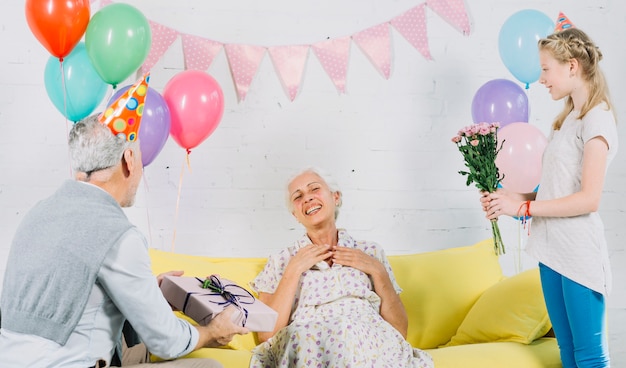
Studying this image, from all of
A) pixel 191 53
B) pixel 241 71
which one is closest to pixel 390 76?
pixel 241 71

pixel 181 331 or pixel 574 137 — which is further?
pixel 574 137

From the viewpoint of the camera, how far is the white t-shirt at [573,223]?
81.3 inches

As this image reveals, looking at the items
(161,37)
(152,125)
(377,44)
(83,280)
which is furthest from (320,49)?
(83,280)

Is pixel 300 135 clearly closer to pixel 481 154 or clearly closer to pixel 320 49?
pixel 320 49

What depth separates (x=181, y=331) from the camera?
5.66ft

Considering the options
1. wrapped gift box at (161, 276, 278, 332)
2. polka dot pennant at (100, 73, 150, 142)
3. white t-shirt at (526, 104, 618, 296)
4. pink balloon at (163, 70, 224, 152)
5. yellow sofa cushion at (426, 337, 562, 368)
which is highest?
pink balloon at (163, 70, 224, 152)

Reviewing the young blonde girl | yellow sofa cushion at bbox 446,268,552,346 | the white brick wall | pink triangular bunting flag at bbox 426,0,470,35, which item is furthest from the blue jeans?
pink triangular bunting flag at bbox 426,0,470,35

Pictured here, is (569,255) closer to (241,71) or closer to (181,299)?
(181,299)

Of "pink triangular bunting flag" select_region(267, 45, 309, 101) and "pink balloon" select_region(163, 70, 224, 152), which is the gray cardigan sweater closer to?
"pink balloon" select_region(163, 70, 224, 152)

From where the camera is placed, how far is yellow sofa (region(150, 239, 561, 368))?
2299 millimetres

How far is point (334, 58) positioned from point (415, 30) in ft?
1.31

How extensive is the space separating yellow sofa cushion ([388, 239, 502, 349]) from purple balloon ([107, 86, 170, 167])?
3.46 ft

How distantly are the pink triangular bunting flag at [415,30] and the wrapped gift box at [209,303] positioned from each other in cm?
162

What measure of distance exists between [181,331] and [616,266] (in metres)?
2.53
